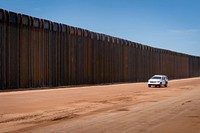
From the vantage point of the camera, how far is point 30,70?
1437 inches

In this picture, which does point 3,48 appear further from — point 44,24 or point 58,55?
point 58,55

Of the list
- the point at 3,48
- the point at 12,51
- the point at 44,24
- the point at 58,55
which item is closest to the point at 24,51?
the point at 12,51

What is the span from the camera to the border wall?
33.9 metres

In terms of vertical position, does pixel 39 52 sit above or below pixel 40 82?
above

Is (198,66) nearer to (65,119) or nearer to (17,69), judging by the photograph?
(17,69)

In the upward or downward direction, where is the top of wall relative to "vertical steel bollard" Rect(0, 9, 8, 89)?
upward

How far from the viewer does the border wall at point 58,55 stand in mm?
33938

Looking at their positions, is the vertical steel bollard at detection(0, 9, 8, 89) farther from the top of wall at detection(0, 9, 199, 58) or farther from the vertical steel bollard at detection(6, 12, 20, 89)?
the vertical steel bollard at detection(6, 12, 20, 89)

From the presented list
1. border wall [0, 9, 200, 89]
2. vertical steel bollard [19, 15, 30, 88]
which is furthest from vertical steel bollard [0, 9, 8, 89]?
vertical steel bollard [19, 15, 30, 88]

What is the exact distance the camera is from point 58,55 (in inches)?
1672

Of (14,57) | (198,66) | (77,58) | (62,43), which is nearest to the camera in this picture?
(14,57)

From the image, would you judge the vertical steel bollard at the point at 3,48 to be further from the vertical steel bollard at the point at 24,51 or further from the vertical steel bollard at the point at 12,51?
the vertical steel bollard at the point at 24,51

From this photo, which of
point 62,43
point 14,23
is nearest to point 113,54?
point 62,43

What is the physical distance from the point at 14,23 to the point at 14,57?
3.27 m
